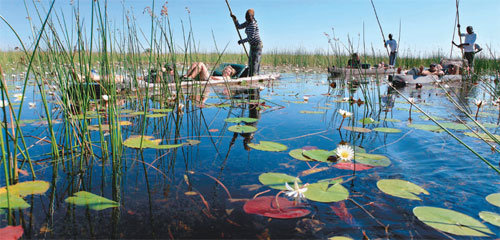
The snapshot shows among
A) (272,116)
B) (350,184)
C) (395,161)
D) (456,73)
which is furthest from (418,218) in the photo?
(456,73)

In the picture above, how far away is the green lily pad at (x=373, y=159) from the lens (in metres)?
1.40

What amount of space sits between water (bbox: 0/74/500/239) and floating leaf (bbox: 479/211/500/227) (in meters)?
0.03

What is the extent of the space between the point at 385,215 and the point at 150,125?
1756mm

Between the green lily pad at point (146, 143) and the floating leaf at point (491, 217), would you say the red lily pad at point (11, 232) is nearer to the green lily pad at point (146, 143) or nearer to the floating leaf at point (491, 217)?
the green lily pad at point (146, 143)

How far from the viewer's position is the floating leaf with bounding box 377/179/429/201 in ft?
3.55

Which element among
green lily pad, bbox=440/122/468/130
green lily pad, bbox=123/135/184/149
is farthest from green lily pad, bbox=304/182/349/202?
green lily pad, bbox=440/122/468/130

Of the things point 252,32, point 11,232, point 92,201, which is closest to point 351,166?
point 92,201

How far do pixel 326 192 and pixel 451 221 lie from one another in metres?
0.38

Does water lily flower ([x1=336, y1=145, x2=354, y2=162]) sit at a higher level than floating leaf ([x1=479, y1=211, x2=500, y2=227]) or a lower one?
higher

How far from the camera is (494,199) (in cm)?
104

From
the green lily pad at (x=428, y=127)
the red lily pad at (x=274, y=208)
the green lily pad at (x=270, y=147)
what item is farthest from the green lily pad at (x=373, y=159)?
the green lily pad at (x=428, y=127)

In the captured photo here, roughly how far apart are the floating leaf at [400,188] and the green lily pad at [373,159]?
0.68 ft

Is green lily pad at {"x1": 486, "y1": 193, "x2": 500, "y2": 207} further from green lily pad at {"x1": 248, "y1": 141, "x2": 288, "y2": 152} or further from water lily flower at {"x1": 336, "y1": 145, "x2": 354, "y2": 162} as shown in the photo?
green lily pad at {"x1": 248, "y1": 141, "x2": 288, "y2": 152}

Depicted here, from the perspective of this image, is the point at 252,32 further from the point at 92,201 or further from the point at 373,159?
the point at 92,201
